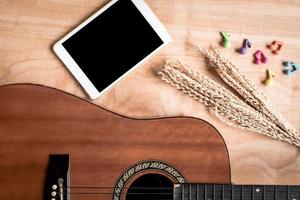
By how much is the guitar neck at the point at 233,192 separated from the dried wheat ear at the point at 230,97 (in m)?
0.17

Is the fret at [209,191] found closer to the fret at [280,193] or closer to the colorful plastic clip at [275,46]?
the fret at [280,193]

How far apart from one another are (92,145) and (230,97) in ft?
1.24

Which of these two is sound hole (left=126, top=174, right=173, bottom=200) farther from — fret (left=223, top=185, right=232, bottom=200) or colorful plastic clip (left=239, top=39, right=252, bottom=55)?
colorful plastic clip (left=239, top=39, right=252, bottom=55)

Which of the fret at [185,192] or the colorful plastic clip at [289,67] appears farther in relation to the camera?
the colorful plastic clip at [289,67]

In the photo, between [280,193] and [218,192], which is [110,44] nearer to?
[218,192]

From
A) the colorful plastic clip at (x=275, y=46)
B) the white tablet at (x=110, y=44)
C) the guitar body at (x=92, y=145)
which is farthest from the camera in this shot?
the colorful plastic clip at (x=275, y=46)

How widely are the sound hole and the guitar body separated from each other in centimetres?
3

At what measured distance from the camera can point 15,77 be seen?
1036mm

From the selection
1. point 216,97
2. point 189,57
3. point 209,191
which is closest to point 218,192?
point 209,191

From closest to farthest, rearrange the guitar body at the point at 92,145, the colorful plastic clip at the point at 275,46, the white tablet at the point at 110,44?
the guitar body at the point at 92,145 < the white tablet at the point at 110,44 < the colorful plastic clip at the point at 275,46

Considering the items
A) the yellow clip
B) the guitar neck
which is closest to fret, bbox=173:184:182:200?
the guitar neck

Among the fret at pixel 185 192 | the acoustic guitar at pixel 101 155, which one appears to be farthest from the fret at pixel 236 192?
the fret at pixel 185 192

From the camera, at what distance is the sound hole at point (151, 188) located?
0.97 metres

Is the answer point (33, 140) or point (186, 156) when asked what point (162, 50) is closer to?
point (186, 156)
